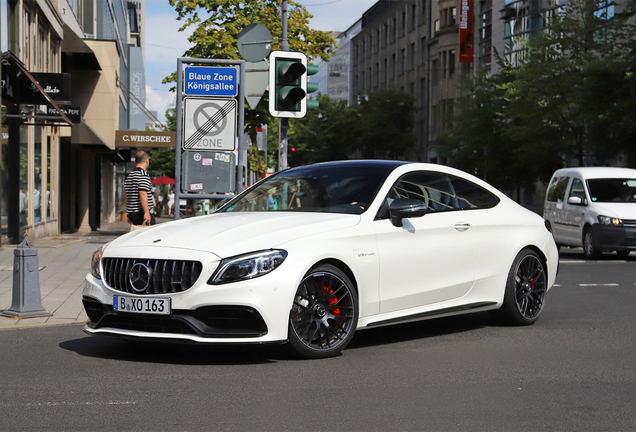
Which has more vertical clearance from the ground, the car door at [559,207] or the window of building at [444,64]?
the window of building at [444,64]

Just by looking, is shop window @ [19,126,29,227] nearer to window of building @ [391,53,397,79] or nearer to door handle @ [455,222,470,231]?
door handle @ [455,222,470,231]

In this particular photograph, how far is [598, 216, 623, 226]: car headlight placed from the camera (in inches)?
684

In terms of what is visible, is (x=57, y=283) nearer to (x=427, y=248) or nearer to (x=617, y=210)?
(x=427, y=248)

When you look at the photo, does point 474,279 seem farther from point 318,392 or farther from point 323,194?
point 318,392

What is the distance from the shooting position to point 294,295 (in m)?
6.36

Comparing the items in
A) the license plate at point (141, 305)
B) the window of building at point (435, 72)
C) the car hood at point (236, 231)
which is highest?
the window of building at point (435, 72)

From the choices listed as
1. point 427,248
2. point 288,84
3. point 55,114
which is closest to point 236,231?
point 427,248

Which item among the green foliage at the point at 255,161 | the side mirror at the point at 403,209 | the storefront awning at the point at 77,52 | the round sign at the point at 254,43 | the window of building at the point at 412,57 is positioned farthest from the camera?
the window of building at the point at 412,57

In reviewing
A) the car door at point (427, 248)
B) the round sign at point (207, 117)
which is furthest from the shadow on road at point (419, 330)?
the round sign at point (207, 117)

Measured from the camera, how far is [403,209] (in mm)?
7113

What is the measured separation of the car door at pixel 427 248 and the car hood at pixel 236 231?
45 cm

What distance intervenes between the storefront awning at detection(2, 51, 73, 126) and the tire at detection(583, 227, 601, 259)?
36.0 feet

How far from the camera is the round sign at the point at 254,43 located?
13969 mm

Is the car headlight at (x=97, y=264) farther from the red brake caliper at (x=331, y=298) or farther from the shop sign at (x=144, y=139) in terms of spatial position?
the shop sign at (x=144, y=139)
